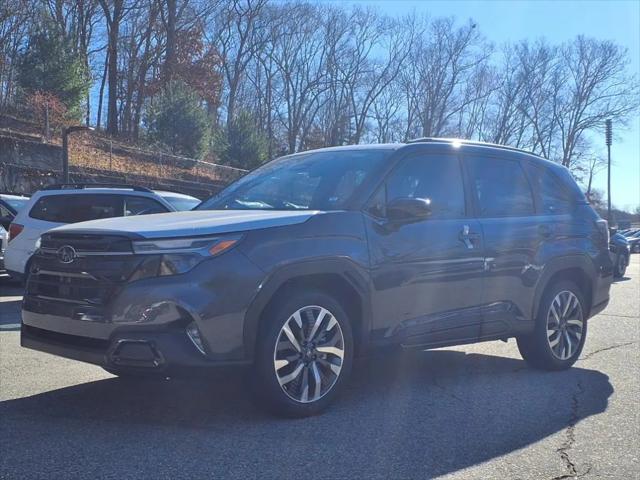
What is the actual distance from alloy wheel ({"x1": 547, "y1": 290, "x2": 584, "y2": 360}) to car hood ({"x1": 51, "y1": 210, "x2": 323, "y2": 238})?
9.49ft

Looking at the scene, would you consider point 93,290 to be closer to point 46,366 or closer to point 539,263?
point 46,366

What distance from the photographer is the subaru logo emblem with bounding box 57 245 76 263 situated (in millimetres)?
Result: 4312

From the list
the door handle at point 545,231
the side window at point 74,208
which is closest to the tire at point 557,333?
the door handle at point 545,231

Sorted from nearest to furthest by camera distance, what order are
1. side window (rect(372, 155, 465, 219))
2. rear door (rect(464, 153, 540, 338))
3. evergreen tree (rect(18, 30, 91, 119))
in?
1. side window (rect(372, 155, 465, 219))
2. rear door (rect(464, 153, 540, 338))
3. evergreen tree (rect(18, 30, 91, 119))

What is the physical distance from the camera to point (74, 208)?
421 inches

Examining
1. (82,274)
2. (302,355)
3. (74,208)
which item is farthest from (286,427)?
(74,208)

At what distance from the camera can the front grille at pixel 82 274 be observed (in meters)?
4.11

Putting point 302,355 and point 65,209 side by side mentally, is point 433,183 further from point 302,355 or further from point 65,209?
Result: point 65,209

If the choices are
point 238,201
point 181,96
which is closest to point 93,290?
point 238,201

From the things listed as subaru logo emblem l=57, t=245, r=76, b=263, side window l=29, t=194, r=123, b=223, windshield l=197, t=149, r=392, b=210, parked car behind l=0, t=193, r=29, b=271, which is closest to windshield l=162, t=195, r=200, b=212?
side window l=29, t=194, r=123, b=223

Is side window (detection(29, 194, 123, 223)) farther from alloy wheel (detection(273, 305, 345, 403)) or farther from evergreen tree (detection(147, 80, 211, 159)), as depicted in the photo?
evergreen tree (detection(147, 80, 211, 159))

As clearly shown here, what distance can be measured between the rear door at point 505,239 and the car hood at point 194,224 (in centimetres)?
178

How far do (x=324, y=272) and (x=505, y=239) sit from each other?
1971 mm

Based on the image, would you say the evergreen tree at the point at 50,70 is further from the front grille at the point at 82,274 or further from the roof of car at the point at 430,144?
the front grille at the point at 82,274
